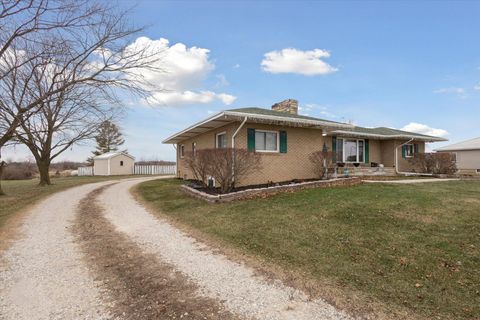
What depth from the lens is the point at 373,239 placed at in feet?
16.3

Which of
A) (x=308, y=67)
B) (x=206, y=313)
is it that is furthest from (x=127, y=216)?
(x=308, y=67)

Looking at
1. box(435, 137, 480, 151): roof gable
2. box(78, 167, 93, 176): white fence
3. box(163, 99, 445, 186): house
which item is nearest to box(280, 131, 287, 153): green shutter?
box(163, 99, 445, 186): house

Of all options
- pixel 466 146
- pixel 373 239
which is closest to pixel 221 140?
pixel 373 239

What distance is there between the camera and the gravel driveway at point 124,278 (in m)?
2.91

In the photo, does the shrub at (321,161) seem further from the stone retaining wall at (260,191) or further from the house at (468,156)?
the house at (468,156)

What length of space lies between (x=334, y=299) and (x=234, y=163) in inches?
264

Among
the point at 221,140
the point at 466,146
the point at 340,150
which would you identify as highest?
the point at 466,146

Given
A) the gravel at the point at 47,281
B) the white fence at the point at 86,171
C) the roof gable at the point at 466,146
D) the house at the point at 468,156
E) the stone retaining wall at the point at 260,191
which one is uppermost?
the roof gable at the point at 466,146

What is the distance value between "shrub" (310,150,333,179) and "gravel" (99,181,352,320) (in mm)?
8490

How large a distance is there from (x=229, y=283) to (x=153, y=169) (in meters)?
33.0

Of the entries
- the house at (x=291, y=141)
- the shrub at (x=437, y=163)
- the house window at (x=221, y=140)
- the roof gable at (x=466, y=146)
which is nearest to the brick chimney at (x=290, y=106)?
the house at (x=291, y=141)

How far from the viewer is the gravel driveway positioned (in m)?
2.91

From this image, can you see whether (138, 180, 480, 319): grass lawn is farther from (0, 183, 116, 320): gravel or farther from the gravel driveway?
(0, 183, 116, 320): gravel

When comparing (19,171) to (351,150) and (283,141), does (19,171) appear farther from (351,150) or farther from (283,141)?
(351,150)
